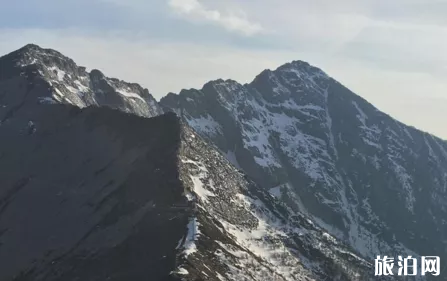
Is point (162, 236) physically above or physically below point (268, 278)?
above

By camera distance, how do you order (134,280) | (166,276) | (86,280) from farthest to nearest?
(86,280)
(134,280)
(166,276)

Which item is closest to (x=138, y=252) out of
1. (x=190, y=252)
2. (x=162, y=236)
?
(x=162, y=236)

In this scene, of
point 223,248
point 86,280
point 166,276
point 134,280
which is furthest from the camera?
point 223,248

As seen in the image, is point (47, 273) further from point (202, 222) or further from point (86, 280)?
point (202, 222)

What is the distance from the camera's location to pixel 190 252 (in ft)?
543

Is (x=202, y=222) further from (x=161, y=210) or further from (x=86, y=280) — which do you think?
(x=86, y=280)

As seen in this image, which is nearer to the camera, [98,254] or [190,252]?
[190,252]

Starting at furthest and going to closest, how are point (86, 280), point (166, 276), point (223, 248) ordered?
point (223, 248) < point (86, 280) < point (166, 276)

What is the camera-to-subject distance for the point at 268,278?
195 meters

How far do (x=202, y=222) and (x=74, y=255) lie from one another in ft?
137

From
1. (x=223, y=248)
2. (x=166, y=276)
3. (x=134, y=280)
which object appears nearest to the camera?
(x=166, y=276)

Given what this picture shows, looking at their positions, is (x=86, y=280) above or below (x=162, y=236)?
below

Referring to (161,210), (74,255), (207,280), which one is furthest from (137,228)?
(207,280)

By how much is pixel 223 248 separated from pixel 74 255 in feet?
152
